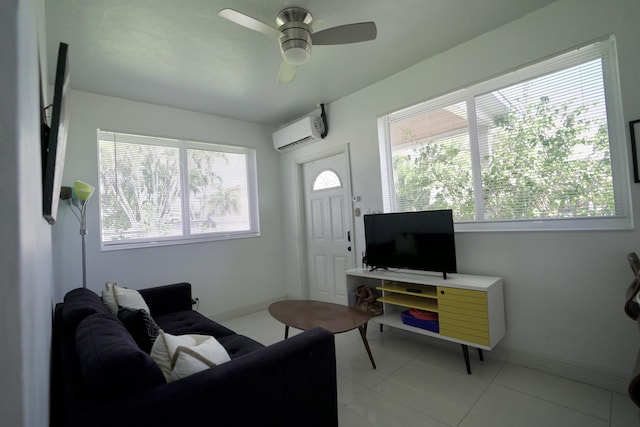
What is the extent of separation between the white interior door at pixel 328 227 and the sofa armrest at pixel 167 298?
71.1 inches

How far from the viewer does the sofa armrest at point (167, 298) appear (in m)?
2.69

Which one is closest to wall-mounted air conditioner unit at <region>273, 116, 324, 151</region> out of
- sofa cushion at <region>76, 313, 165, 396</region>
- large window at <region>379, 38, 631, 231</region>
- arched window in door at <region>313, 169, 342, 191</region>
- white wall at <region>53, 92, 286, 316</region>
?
white wall at <region>53, 92, 286, 316</region>

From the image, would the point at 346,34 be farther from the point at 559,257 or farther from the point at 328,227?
the point at 328,227

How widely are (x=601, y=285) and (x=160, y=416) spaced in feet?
8.87

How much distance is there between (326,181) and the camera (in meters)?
3.95

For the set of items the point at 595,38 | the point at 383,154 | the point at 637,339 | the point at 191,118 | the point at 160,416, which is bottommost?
the point at 637,339

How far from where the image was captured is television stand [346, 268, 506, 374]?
2.14 meters

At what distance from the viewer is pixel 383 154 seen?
324cm

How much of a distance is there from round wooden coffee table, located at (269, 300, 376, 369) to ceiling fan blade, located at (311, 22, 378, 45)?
205 centimetres

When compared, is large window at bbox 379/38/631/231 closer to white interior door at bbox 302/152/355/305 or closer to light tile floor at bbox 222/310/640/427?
white interior door at bbox 302/152/355/305

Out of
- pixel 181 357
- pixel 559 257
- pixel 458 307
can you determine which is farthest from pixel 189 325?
pixel 559 257

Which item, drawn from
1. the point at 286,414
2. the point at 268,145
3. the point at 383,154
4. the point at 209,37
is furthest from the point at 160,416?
the point at 268,145

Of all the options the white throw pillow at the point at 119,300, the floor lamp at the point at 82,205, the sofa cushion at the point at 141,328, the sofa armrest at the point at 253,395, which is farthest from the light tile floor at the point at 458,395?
the floor lamp at the point at 82,205

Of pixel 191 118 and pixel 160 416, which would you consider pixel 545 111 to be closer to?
pixel 160 416
